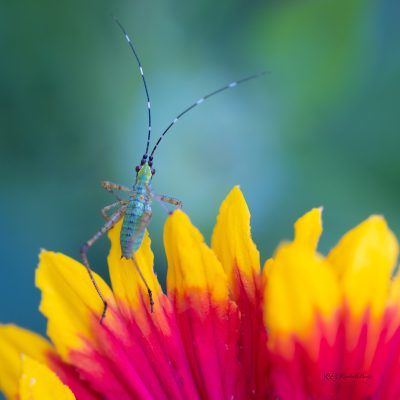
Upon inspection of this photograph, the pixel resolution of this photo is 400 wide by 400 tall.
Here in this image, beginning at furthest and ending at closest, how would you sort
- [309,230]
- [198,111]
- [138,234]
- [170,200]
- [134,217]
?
[198,111], [170,200], [134,217], [138,234], [309,230]

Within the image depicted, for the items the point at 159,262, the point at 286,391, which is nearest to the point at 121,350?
the point at 286,391

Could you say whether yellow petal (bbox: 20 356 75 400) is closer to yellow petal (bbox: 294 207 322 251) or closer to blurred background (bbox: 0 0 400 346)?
yellow petal (bbox: 294 207 322 251)

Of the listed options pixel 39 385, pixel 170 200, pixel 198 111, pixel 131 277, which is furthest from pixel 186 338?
pixel 198 111

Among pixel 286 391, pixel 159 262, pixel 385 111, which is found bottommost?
pixel 286 391

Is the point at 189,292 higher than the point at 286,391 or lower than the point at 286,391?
higher

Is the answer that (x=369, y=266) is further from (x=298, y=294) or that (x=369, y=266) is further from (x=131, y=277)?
(x=131, y=277)

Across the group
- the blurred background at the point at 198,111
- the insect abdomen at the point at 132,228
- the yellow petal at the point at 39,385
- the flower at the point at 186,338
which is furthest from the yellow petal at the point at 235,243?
the blurred background at the point at 198,111

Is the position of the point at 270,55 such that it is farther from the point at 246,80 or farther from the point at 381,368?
the point at 381,368
